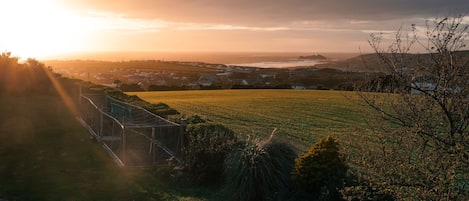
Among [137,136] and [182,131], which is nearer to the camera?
[182,131]

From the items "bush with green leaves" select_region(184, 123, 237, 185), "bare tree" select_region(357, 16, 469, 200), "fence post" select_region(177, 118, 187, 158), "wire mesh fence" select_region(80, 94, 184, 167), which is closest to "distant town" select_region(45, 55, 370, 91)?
"bare tree" select_region(357, 16, 469, 200)

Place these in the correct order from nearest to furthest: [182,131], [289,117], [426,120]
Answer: [426,120], [182,131], [289,117]

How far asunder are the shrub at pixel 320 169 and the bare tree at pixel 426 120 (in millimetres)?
2077

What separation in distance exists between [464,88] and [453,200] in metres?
1.14

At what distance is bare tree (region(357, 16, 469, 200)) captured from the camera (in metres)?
4.30

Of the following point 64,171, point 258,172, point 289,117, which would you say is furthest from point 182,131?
point 289,117

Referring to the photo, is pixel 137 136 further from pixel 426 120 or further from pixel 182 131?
pixel 426 120

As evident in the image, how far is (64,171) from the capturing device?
1028cm

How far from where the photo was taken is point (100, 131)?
1409cm

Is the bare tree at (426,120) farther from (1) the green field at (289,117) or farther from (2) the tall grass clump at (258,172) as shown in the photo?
(1) the green field at (289,117)

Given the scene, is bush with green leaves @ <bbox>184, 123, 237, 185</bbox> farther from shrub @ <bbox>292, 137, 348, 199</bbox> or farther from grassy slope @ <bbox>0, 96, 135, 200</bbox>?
shrub @ <bbox>292, 137, 348, 199</bbox>

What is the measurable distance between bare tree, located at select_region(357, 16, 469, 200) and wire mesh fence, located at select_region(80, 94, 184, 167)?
6546 mm

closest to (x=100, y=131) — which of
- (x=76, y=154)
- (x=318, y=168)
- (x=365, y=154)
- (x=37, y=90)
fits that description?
(x=76, y=154)

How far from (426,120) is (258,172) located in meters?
3.81
